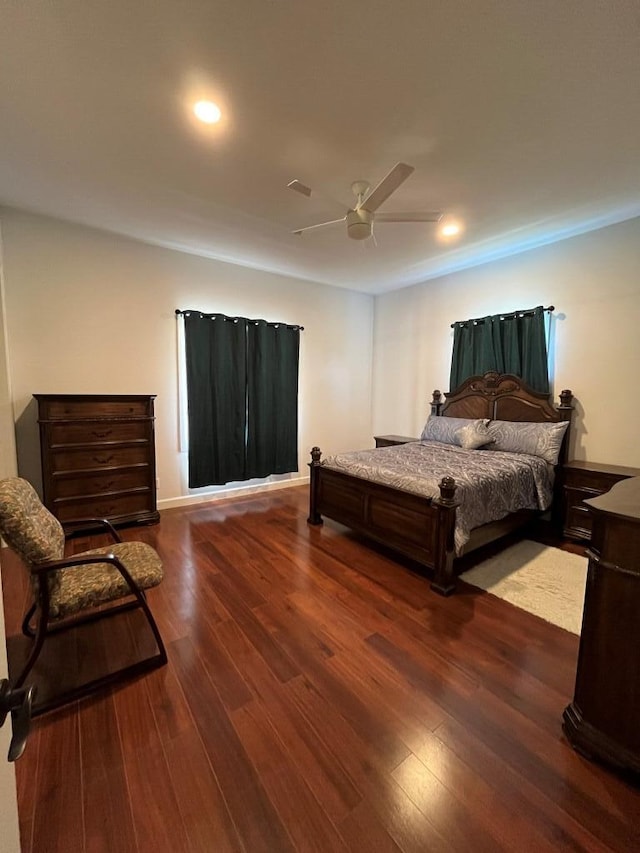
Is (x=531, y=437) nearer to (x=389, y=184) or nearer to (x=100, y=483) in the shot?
(x=389, y=184)

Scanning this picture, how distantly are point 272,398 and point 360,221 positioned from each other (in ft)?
8.59

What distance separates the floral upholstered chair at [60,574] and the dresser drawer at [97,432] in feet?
4.49

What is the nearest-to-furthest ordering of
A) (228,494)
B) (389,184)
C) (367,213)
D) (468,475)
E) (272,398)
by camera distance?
(389,184), (367,213), (468,475), (228,494), (272,398)

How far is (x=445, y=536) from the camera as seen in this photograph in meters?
2.42

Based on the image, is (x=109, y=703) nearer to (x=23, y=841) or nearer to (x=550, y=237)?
(x=23, y=841)

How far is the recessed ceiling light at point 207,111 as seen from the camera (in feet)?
6.23

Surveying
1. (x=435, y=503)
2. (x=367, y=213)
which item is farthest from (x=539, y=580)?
(x=367, y=213)

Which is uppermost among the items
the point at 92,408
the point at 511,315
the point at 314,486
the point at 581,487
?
the point at 511,315

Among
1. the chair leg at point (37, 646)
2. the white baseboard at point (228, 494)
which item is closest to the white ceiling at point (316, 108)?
the chair leg at point (37, 646)

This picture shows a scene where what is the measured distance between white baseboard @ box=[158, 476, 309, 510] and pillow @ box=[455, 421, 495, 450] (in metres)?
2.24

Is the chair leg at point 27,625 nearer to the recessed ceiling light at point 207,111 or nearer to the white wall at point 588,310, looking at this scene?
the recessed ceiling light at point 207,111

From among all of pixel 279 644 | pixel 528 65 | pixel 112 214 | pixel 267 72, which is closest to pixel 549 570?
pixel 279 644

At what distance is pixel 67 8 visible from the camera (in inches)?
56.7

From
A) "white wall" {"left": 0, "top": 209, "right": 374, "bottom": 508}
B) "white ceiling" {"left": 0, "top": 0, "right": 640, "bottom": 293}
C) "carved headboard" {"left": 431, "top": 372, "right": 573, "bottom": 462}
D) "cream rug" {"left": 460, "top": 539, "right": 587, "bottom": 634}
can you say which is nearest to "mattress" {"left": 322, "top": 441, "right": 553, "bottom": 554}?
"cream rug" {"left": 460, "top": 539, "right": 587, "bottom": 634}
